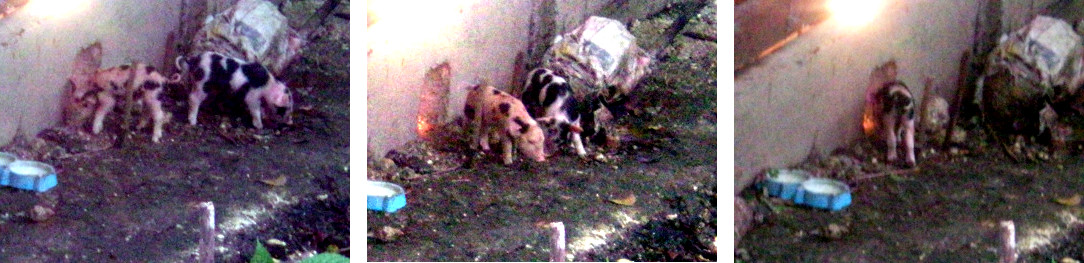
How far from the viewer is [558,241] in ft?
7.72

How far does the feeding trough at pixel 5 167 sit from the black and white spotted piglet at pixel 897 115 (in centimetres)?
194

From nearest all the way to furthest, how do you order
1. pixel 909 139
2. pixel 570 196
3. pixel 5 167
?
pixel 5 167 < pixel 909 139 < pixel 570 196

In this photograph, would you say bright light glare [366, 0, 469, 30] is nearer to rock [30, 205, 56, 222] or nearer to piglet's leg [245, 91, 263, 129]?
piglet's leg [245, 91, 263, 129]

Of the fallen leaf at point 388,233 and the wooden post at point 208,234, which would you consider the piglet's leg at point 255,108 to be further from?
the fallen leaf at point 388,233

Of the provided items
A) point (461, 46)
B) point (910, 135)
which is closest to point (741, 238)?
point (910, 135)

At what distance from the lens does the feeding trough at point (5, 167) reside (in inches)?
84.9

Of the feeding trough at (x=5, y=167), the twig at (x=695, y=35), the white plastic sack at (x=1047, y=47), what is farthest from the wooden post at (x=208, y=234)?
the white plastic sack at (x=1047, y=47)

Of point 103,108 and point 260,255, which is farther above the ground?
point 103,108

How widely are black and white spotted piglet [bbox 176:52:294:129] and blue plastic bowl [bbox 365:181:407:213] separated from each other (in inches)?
11.6

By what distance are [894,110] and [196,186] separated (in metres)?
1.64

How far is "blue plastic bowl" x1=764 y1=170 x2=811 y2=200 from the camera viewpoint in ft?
7.40

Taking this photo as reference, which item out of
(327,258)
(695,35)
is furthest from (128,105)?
(695,35)

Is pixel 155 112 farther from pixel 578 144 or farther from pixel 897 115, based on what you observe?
pixel 897 115

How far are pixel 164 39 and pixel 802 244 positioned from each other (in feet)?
5.08
